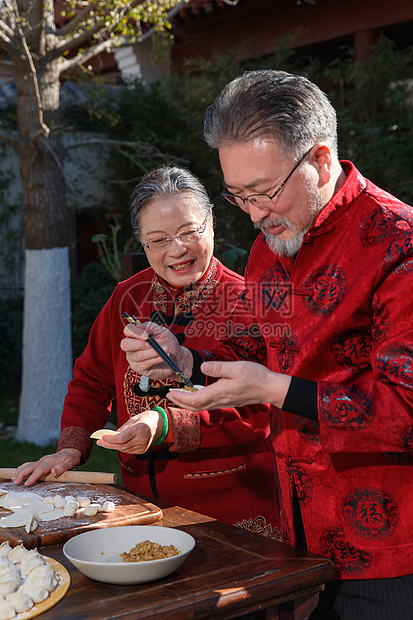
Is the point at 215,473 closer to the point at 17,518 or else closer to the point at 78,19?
the point at 17,518

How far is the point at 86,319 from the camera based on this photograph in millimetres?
8000

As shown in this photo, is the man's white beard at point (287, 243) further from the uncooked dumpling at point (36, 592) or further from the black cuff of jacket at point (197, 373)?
the uncooked dumpling at point (36, 592)

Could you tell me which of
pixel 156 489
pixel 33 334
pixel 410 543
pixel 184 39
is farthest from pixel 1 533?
pixel 184 39

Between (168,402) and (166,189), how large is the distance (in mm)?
771

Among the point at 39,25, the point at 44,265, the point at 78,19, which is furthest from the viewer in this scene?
the point at 44,265

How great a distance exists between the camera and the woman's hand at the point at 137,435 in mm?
2006

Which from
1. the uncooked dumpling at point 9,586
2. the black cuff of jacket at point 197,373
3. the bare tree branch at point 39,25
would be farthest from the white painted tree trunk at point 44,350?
the uncooked dumpling at point 9,586

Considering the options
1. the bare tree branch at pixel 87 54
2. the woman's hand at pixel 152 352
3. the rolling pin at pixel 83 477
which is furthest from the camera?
the bare tree branch at pixel 87 54

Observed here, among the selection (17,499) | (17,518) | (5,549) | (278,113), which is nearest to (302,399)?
(278,113)

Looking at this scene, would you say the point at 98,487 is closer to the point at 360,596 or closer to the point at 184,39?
the point at 360,596

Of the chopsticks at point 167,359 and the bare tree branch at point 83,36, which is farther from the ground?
the bare tree branch at point 83,36

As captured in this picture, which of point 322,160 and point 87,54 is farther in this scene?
point 87,54

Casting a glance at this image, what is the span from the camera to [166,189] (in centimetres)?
250

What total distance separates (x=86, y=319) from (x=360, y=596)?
6593 millimetres
